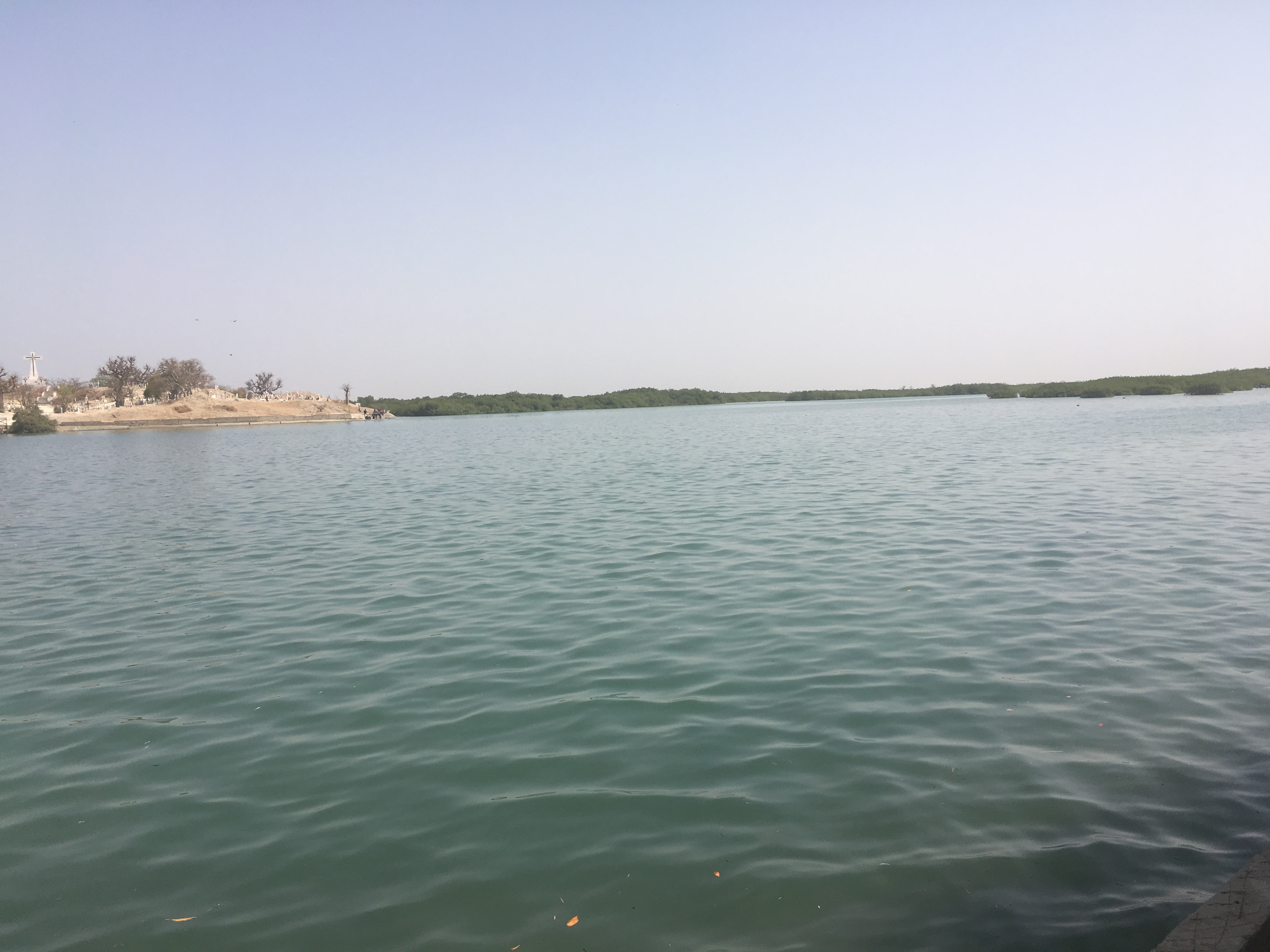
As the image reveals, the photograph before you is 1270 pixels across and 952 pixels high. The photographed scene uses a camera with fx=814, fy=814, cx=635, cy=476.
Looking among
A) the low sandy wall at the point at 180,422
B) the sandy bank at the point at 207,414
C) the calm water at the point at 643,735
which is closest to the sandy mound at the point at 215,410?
the sandy bank at the point at 207,414

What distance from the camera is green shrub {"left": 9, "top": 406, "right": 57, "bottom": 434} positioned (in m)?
81.1

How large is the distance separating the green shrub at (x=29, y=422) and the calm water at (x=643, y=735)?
81.7 meters

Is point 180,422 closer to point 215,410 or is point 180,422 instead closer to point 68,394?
point 215,410

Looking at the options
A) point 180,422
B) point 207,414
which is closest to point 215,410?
point 207,414

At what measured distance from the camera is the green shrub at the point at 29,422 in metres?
81.1

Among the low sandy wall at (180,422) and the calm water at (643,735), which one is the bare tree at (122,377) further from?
the calm water at (643,735)

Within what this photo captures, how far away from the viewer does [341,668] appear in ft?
26.4

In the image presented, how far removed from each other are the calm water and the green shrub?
81737mm

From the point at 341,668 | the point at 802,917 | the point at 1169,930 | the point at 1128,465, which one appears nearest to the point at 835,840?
the point at 802,917

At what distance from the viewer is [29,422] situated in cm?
8131

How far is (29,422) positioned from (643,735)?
96.8 m

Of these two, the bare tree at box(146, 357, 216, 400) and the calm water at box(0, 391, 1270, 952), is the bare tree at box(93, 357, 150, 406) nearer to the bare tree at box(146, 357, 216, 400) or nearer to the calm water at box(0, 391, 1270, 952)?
the bare tree at box(146, 357, 216, 400)

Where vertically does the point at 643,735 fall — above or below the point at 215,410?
below

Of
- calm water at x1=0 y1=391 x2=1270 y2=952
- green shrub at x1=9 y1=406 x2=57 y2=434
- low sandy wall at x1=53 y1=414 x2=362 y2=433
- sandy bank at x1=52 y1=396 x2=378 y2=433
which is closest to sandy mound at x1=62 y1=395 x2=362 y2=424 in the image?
sandy bank at x1=52 y1=396 x2=378 y2=433
